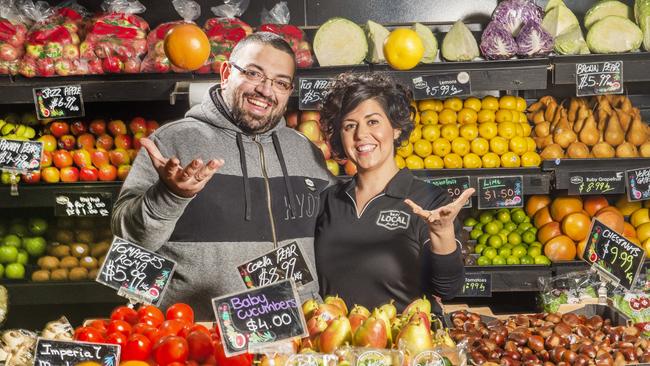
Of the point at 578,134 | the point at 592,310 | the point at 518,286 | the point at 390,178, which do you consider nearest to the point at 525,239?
the point at 518,286

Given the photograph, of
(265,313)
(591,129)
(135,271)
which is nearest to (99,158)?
(135,271)

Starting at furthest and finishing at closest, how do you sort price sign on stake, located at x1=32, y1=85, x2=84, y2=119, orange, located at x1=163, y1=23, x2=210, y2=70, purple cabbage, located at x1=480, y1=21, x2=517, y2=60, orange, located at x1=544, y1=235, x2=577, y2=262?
orange, located at x1=544, y1=235, x2=577, y2=262, purple cabbage, located at x1=480, y1=21, x2=517, y2=60, price sign on stake, located at x1=32, y1=85, x2=84, y2=119, orange, located at x1=163, y1=23, x2=210, y2=70

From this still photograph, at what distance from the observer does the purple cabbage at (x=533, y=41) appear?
11.8 feet

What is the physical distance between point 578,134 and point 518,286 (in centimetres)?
89

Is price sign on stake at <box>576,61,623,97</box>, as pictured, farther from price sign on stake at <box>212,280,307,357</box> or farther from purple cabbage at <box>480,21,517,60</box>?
price sign on stake at <box>212,280,307,357</box>

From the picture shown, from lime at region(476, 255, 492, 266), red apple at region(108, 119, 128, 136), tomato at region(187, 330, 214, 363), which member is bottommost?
lime at region(476, 255, 492, 266)

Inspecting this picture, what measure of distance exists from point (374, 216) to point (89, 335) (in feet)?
3.87

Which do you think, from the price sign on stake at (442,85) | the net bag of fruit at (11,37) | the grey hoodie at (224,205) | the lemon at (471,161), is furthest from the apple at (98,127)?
the lemon at (471,161)

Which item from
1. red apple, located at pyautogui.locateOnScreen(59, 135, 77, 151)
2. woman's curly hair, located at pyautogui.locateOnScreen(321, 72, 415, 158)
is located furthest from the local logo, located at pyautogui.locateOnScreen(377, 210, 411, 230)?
red apple, located at pyautogui.locateOnScreen(59, 135, 77, 151)

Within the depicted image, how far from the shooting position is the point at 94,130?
3916mm

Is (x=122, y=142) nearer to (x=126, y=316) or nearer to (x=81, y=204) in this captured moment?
(x=81, y=204)

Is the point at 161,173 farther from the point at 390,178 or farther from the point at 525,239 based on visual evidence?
the point at 525,239

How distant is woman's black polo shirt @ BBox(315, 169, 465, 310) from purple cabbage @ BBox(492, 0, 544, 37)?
4.65 ft

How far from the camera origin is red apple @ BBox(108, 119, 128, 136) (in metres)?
3.92
